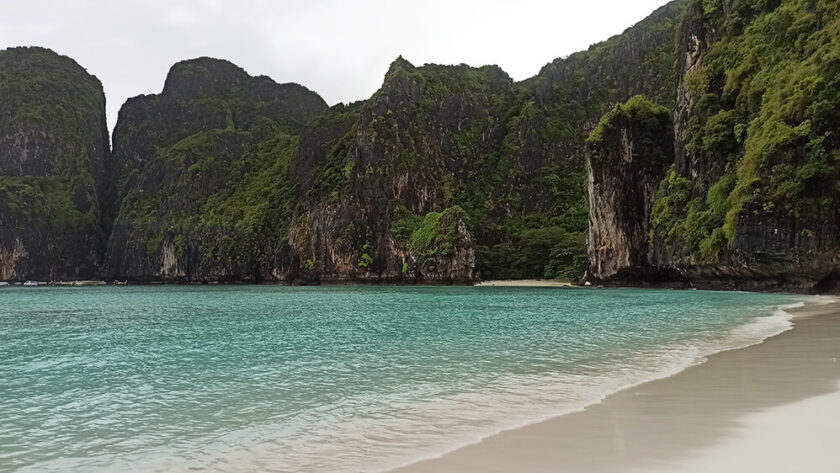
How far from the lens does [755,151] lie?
34344 millimetres

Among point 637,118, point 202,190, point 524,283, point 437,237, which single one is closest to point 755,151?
point 637,118

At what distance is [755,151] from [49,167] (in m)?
189

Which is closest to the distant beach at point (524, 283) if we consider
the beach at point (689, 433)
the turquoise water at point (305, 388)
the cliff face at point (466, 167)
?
the cliff face at point (466, 167)

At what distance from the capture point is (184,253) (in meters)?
126

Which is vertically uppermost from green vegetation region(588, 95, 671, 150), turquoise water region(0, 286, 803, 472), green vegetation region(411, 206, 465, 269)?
green vegetation region(588, 95, 671, 150)

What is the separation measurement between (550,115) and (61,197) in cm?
13920

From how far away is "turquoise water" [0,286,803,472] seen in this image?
570cm

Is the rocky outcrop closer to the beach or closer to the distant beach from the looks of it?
the distant beach

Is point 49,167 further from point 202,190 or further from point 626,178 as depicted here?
point 626,178

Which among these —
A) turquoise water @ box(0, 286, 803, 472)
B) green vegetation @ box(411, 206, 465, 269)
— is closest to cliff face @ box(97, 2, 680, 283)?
green vegetation @ box(411, 206, 465, 269)

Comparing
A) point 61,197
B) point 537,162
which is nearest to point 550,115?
point 537,162

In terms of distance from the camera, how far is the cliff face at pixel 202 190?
11875 centimetres

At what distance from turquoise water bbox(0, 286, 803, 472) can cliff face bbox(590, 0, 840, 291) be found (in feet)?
58.8

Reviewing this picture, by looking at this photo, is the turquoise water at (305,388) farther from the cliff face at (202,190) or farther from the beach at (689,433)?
the cliff face at (202,190)
